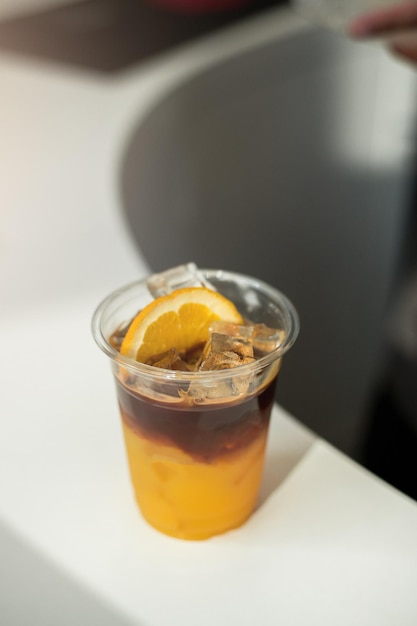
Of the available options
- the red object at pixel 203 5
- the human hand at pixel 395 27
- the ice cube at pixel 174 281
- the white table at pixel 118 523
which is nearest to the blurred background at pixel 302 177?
the red object at pixel 203 5

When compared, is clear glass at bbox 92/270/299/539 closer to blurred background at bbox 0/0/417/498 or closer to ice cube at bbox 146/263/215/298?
ice cube at bbox 146/263/215/298

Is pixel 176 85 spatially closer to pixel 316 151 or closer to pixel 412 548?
pixel 316 151

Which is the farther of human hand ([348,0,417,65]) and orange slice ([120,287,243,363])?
human hand ([348,0,417,65])

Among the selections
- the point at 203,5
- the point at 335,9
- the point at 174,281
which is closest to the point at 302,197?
the point at 335,9

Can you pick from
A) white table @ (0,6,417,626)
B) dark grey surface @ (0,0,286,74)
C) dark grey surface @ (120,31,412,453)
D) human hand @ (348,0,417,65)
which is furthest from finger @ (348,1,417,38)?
white table @ (0,6,417,626)

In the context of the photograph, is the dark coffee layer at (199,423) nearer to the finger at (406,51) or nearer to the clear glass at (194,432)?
the clear glass at (194,432)

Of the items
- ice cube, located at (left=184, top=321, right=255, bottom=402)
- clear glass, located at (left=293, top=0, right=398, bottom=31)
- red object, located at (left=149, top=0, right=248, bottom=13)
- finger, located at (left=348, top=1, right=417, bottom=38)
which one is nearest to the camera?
ice cube, located at (left=184, top=321, right=255, bottom=402)
